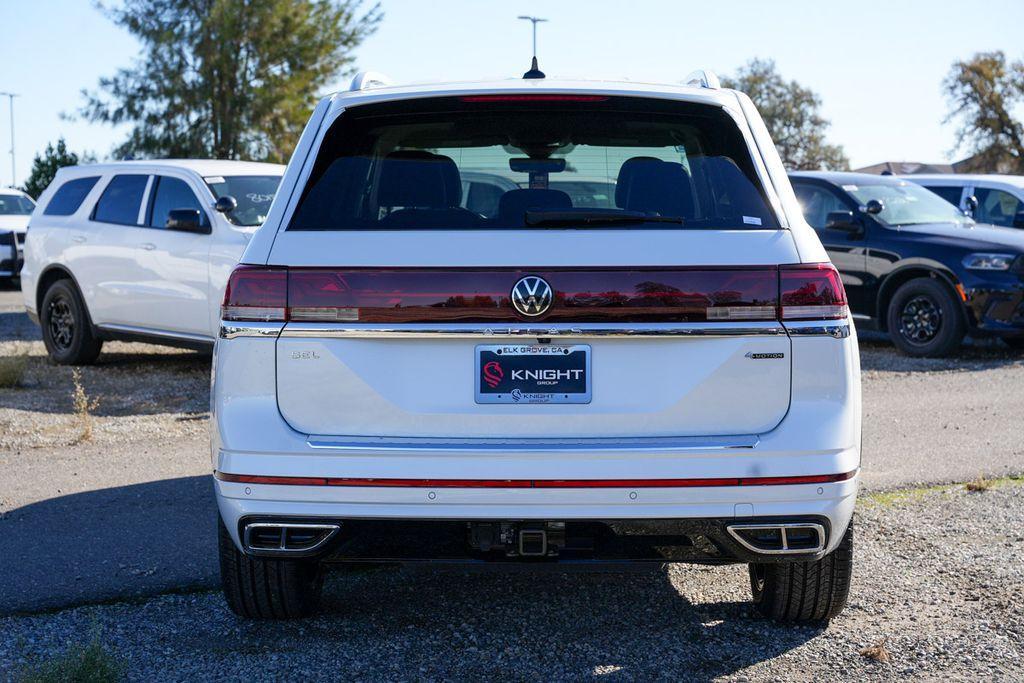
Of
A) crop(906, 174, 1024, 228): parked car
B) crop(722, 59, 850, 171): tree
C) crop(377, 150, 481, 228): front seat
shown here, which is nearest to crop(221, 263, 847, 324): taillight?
crop(377, 150, 481, 228): front seat

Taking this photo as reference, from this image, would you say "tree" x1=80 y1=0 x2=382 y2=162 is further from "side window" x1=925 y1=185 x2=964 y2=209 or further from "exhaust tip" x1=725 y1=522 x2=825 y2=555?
"exhaust tip" x1=725 y1=522 x2=825 y2=555

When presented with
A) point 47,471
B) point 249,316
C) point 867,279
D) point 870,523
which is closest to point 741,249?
point 249,316

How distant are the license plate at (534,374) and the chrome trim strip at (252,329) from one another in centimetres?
61

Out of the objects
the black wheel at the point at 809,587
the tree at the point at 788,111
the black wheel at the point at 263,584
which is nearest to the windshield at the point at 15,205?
the black wheel at the point at 263,584

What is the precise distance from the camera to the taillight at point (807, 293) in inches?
144

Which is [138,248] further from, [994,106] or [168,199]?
[994,106]

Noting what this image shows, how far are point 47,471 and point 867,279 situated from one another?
8912 mm

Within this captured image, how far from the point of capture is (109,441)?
27.4ft

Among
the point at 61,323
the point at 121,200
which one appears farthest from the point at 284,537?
the point at 61,323

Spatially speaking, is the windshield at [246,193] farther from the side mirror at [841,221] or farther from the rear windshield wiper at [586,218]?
the rear windshield wiper at [586,218]

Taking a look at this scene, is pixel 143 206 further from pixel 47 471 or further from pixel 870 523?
pixel 870 523

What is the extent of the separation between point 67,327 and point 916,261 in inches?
337

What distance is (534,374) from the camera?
364cm

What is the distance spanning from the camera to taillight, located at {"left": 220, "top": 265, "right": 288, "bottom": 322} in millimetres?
3701
